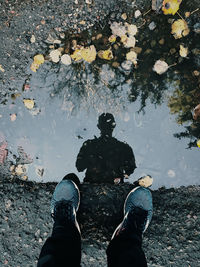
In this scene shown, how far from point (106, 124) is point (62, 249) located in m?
1.04

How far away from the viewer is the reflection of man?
2.03m

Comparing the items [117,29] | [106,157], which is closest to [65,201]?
[106,157]

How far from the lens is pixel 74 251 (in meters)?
1.68

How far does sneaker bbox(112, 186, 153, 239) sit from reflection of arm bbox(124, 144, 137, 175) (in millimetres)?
165

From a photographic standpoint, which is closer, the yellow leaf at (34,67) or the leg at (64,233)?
the leg at (64,233)

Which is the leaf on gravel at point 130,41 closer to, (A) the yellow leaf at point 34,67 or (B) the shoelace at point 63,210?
(A) the yellow leaf at point 34,67

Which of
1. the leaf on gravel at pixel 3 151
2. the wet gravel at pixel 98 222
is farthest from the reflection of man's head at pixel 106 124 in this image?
the leaf on gravel at pixel 3 151

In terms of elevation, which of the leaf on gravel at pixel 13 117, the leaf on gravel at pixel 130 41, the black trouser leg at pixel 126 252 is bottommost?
the black trouser leg at pixel 126 252

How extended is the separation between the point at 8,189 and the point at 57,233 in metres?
0.61

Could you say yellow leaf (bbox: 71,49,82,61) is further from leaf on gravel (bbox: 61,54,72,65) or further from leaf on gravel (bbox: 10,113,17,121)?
leaf on gravel (bbox: 10,113,17,121)

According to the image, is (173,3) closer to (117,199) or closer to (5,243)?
(117,199)

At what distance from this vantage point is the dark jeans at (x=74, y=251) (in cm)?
155

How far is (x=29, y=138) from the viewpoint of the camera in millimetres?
2109

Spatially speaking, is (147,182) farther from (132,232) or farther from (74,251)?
(74,251)
